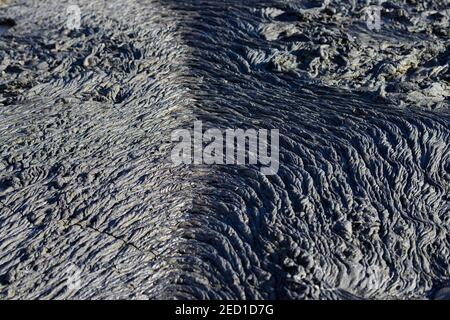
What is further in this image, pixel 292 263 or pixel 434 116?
pixel 434 116

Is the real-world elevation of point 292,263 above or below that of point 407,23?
below

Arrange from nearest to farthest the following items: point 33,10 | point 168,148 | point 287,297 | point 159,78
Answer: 1. point 287,297
2. point 168,148
3. point 159,78
4. point 33,10

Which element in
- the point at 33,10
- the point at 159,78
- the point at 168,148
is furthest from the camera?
the point at 33,10

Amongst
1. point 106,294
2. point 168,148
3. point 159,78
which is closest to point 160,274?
point 106,294

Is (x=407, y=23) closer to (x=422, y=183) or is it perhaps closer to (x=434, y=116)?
(x=434, y=116)

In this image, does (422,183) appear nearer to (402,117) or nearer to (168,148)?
(402,117)

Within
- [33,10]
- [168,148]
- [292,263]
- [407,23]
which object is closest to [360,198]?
[292,263]
